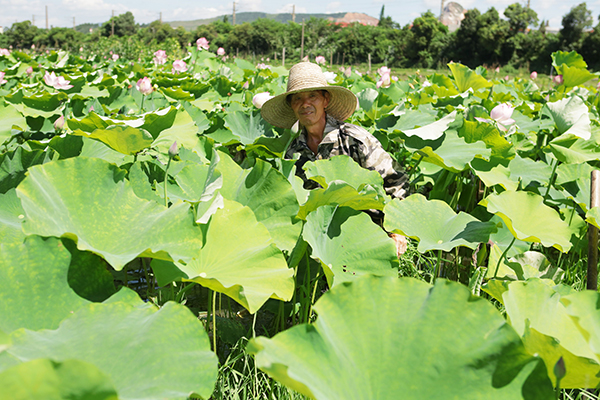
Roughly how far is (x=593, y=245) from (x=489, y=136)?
86 cm

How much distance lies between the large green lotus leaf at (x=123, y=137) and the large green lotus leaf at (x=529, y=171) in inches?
71.9

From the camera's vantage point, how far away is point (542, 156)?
2.88 metres

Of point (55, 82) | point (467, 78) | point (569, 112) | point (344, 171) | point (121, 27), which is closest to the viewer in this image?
point (344, 171)

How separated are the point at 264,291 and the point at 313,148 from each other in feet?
4.93

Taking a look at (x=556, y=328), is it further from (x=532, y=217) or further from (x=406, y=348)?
(x=532, y=217)

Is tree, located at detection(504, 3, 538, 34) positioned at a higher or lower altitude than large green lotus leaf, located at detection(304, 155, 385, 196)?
higher

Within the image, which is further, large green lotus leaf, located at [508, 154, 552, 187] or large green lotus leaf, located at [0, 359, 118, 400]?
large green lotus leaf, located at [508, 154, 552, 187]

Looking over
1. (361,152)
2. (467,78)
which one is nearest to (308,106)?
(361,152)

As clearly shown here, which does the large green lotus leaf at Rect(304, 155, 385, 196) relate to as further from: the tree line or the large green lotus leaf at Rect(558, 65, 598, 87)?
the tree line

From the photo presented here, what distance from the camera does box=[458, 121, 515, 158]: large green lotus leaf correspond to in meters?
2.27

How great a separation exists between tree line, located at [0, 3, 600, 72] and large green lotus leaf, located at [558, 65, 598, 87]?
11755 millimetres

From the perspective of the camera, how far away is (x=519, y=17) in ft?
78.2

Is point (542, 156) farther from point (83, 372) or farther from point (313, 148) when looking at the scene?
point (83, 372)

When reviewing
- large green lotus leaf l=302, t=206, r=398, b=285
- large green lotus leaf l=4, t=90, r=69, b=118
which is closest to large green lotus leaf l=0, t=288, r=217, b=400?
large green lotus leaf l=302, t=206, r=398, b=285
